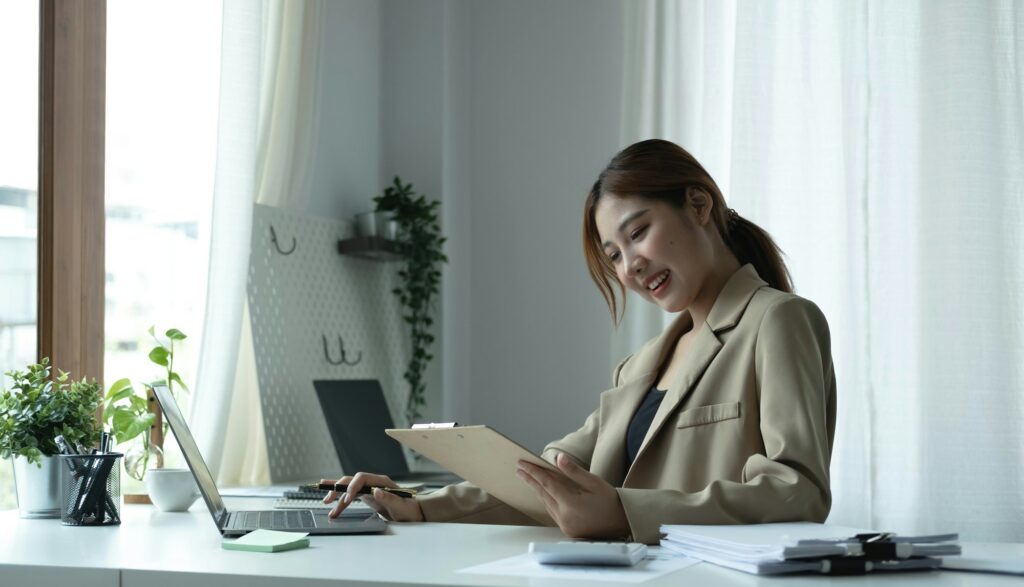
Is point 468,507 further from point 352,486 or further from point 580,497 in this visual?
point 580,497

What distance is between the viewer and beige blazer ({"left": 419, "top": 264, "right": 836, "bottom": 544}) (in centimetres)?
130

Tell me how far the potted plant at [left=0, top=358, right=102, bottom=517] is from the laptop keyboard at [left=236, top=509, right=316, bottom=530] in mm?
364

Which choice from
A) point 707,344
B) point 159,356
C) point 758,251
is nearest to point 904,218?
point 758,251

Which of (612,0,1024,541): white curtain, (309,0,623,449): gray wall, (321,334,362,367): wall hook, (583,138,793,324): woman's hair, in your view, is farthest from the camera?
(309,0,623,449): gray wall

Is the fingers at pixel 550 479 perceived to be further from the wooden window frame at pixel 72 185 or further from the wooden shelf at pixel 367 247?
the wooden shelf at pixel 367 247

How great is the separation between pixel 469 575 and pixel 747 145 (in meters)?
2.16

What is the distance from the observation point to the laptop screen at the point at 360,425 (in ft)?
9.16

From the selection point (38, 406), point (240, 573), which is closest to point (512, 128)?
point (38, 406)

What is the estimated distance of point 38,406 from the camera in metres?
1.75

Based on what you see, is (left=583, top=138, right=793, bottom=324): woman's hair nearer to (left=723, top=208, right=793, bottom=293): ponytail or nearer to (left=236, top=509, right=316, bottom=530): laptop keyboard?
(left=723, top=208, right=793, bottom=293): ponytail

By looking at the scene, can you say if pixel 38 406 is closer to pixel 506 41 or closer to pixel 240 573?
pixel 240 573

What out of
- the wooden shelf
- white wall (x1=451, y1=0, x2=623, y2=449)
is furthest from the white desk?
white wall (x1=451, y1=0, x2=623, y2=449)

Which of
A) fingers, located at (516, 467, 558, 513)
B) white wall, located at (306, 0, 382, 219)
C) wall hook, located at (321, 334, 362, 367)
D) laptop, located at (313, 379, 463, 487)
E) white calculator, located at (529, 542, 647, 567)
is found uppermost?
white wall, located at (306, 0, 382, 219)

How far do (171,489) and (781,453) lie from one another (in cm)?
107
